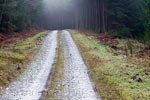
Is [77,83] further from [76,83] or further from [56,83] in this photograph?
[56,83]

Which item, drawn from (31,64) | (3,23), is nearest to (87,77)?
(31,64)

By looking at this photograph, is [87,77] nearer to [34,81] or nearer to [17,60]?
[34,81]

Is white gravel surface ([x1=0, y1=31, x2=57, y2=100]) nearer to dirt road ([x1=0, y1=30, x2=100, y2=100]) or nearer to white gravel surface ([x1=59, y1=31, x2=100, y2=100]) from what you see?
dirt road ([x1=0, y1=30, x2=100, y2=100])

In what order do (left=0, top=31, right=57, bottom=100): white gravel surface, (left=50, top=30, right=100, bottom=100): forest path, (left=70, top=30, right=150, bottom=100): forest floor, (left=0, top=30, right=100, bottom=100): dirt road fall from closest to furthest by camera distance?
(left=70, top=30, right=150, bottom=100): forest floor
(left=50, top=30, right=100, bottom=100): forest path
(left=0, top=30, right=100, bottom=100): dirt road
(left=0, top=31, right=57, bottom=100): white gravel surface

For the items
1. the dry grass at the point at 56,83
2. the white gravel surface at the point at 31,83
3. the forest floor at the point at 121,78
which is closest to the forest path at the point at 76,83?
the dry grass at the point at 56,83

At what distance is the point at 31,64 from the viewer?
Answer: 14930mm

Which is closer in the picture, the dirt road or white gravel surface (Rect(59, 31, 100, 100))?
white gravel surface (Rect(59, 31, 100, 100))

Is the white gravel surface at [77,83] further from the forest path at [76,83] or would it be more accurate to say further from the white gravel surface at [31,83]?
the white gravel surface at [31,83]

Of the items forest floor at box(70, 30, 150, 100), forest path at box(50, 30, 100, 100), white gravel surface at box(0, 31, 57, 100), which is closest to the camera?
forest floor at box(70, 30, 150, 100)

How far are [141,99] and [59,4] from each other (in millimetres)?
96310

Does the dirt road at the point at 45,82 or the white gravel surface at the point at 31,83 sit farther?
the white gravel surface at the point at 31,83

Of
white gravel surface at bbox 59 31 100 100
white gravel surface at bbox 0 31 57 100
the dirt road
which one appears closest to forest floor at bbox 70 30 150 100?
white gravel surface at bbox 59 31 100 100

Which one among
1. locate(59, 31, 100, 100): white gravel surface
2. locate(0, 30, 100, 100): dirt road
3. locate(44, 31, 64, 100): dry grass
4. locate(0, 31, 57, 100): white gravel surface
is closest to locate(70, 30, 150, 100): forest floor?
locate(59, 31, 100, 100): white gravel surface

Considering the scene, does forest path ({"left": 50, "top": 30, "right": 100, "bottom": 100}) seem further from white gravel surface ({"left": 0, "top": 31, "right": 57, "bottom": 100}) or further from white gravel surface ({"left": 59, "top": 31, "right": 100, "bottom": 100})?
white gravel surface ({"left": 0, "top": 31, "right": 57, "bottom": 100})
